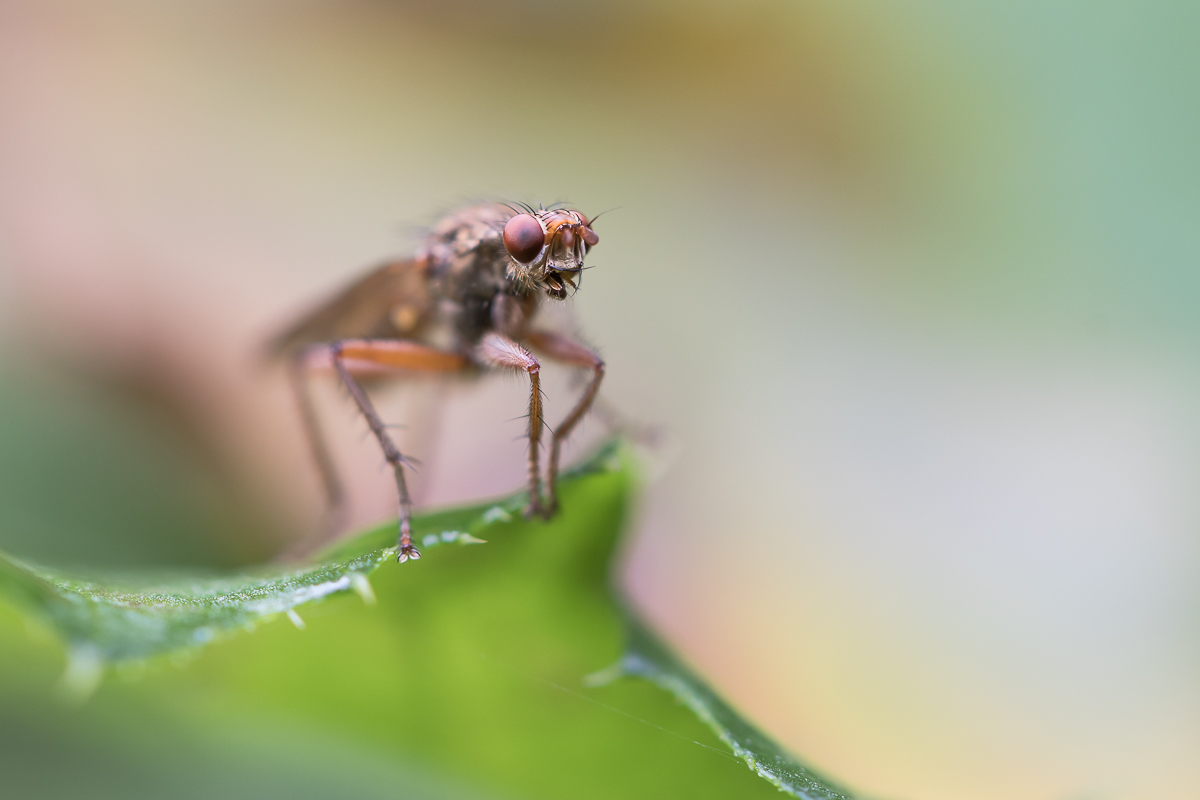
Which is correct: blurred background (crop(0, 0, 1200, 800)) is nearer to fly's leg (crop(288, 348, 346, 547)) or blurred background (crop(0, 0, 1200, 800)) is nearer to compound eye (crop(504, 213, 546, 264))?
fly's leg (crop(288, 348, 346, 547))

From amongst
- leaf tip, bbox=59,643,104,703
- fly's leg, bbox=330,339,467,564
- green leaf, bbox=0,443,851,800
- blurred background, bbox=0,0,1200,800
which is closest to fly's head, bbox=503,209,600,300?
fly's leg, bbox=330,339,467,564

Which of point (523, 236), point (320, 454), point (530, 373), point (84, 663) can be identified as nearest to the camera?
point (84, 663)

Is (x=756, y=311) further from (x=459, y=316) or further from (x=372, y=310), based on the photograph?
(x=372, y=310)

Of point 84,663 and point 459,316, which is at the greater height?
point 459,316

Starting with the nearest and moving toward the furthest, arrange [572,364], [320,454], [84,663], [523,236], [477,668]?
[84,663]
[477,668]
[523,236]
[572,364]
[320,454]

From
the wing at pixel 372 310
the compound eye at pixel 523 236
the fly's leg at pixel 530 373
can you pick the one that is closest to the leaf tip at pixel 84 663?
the fly's leg at pixel 530 373

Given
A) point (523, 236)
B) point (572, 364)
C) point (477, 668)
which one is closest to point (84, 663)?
point (477, 668)
